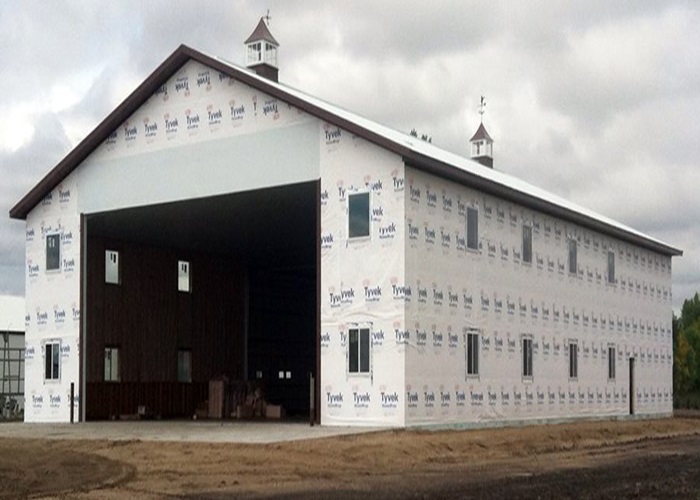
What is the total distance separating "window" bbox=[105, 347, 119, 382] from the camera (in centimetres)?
3666

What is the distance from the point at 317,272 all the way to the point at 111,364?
10659mm

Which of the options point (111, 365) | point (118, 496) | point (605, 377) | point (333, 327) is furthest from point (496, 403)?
point (118, 496)

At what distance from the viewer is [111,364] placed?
36.9m

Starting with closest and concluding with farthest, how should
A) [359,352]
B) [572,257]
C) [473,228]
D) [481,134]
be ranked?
[359,352] < [473,228] < [572,257] < [481,134]

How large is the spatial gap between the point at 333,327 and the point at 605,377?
50.0 feet

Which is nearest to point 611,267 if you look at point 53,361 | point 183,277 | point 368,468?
point 183,277

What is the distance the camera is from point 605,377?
130ft

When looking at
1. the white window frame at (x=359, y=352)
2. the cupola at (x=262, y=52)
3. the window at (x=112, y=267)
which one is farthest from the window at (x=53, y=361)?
the white window frame at (x=359, y=352)

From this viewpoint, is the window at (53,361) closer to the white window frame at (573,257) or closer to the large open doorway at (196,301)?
the large open doorway at (196,301)

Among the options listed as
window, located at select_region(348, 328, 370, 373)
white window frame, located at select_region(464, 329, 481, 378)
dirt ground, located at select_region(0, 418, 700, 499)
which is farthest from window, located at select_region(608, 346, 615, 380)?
window, located at select_region(348, 328, 370, 373)

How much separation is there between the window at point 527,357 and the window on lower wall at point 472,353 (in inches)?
131

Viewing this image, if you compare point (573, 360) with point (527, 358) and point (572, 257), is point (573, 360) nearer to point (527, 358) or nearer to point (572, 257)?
point (572, 257)

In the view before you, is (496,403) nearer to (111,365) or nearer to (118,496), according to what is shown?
(111,365)

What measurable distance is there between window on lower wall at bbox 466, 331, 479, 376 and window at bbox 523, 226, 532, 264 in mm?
4316
